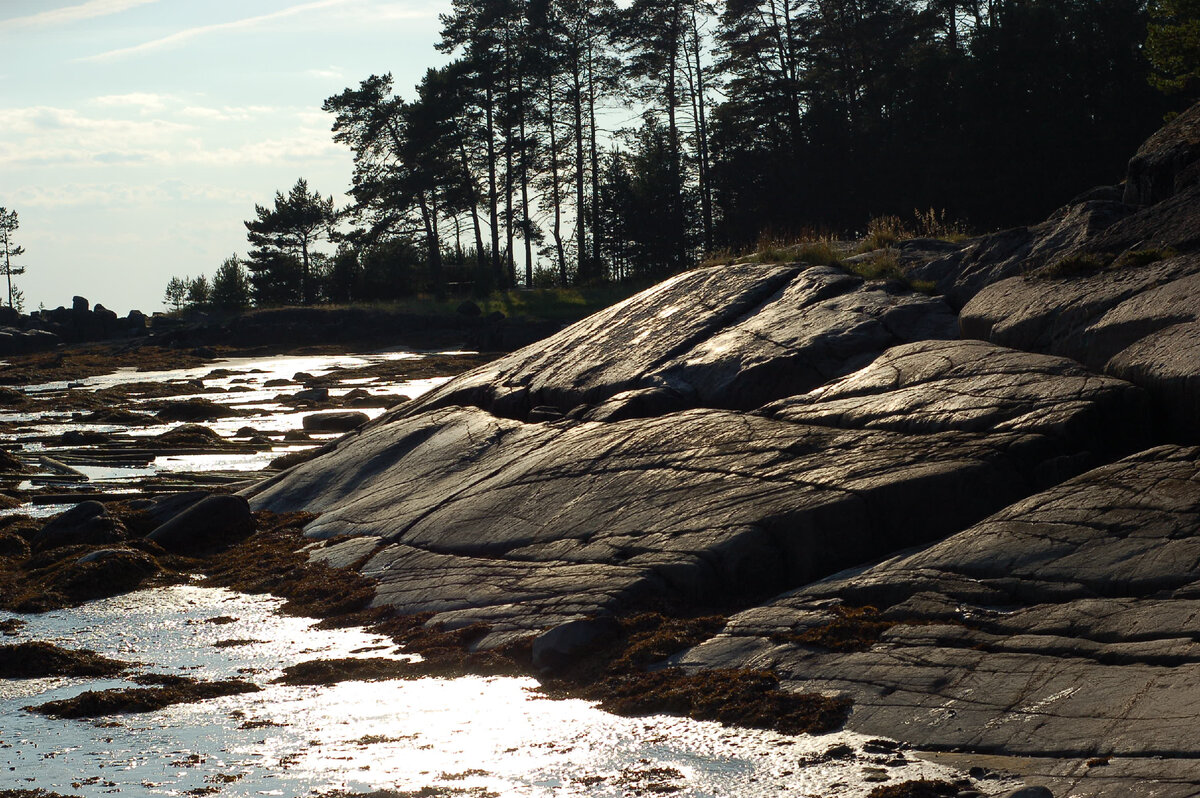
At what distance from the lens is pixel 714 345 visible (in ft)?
45.1

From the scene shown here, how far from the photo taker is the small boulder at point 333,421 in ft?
86.2

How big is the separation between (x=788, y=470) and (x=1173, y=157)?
6351mm

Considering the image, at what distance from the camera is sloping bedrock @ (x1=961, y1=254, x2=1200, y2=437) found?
862 centimetres

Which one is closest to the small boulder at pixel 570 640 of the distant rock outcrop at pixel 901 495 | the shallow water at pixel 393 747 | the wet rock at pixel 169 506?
the distant rock outcrop at pixel 901 495

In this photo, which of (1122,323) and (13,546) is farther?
(13,546)

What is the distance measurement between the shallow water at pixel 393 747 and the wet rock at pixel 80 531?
18.4 feet

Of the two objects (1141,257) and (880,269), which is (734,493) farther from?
(880,269)

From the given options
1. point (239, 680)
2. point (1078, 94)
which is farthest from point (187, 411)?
point (1078, 94)

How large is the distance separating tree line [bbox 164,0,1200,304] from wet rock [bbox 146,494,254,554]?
1872 centimetres

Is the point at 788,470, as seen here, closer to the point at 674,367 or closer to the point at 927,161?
the point at 674,367

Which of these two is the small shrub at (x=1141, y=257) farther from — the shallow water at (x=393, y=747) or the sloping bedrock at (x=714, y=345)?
the shallow water at (x=393, y=747)

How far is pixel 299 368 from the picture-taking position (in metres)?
44.6

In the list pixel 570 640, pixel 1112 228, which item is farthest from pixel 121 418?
pixel 1112 228

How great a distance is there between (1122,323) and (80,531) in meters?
13.1
